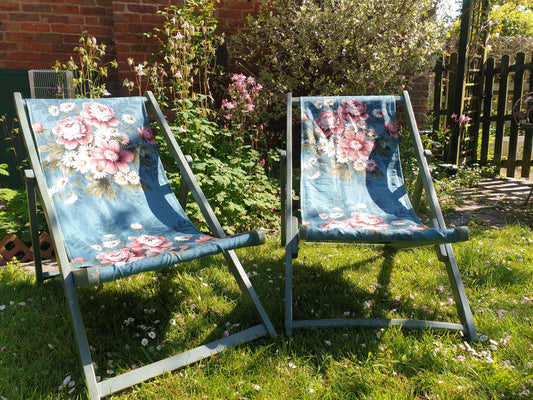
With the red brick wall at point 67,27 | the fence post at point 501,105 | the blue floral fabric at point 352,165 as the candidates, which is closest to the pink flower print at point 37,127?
the blue floral fabric at point 352,165

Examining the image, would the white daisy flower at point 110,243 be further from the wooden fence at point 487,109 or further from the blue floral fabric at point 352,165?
the wooden fence at point 487,109

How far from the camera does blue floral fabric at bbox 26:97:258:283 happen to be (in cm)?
201

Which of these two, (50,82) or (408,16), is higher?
(408,16)

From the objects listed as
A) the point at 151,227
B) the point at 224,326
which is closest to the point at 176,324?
the point at 224,326

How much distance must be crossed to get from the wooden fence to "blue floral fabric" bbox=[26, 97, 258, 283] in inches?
161

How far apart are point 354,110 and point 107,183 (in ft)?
5.07

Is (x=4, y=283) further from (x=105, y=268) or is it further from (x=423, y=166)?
(x=423, y=166)

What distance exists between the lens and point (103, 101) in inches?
98.3

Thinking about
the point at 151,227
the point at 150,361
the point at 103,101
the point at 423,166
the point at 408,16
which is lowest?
the point at 150,361

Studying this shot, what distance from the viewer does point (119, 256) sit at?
1867mm

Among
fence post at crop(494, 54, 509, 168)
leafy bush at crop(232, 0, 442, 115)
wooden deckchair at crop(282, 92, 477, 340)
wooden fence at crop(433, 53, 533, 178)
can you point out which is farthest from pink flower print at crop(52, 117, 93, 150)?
fence post at crop(494, 54, 509, 168)

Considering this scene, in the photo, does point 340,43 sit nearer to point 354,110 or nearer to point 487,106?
point 354,110

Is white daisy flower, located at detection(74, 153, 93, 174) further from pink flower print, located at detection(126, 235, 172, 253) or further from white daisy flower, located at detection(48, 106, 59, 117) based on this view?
pink flower print, located at detection(126, 235, 172, 253)

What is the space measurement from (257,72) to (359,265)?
263 cm
